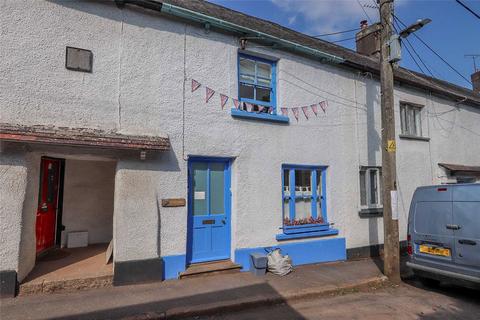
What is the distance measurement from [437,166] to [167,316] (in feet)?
34.8

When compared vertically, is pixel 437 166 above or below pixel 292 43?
below

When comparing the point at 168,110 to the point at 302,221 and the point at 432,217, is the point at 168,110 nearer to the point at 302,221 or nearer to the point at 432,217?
the point at 302,221

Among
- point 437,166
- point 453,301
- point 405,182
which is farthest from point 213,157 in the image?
point 437,166

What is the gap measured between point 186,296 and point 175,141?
296 cm

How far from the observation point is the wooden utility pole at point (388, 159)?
700 cm

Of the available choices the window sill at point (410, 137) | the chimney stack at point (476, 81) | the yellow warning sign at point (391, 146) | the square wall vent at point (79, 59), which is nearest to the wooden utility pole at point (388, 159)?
the yellow warning sign at point (391, 146)

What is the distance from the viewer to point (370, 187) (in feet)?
31.1

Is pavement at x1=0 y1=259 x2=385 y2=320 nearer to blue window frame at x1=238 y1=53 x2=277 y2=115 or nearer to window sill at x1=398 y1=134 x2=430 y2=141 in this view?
blue window frame at x1=238 y1=53 x2=277 y2=115

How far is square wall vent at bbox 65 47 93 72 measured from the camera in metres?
5.89

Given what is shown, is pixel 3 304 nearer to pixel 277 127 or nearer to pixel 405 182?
pixel 277 127

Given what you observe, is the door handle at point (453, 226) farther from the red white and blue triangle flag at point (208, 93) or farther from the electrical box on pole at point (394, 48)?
the red white and blue triangle flag at point (208, 93)

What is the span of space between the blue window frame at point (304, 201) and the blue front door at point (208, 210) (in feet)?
4.70

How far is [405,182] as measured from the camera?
10.4 metres

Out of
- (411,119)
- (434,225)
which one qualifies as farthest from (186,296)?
(411,119)
